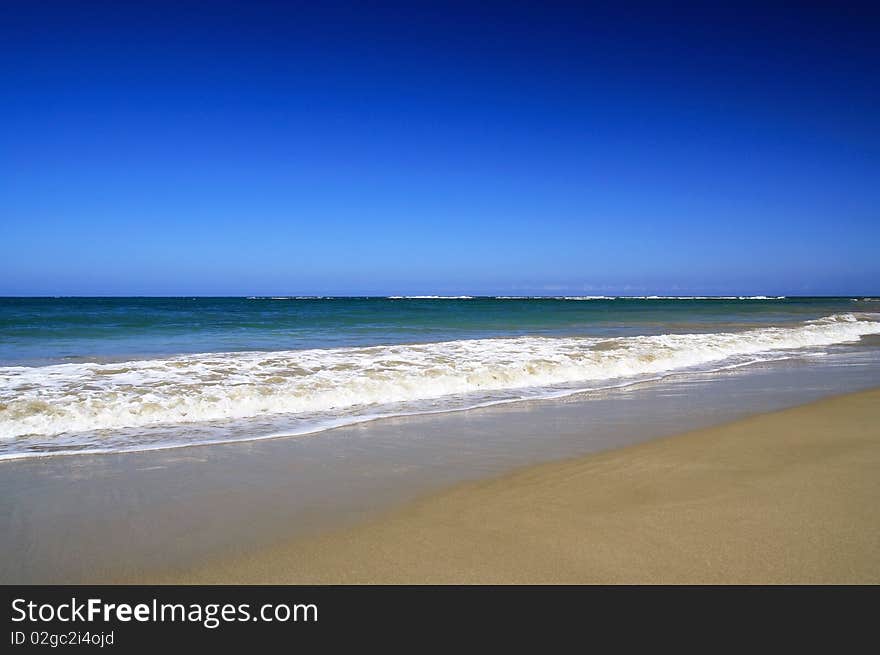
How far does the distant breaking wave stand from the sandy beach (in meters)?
3.51

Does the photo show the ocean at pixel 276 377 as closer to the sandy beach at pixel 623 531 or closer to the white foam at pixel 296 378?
the white foam at pixel 296 378

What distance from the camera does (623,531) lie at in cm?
349

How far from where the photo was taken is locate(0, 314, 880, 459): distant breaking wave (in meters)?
6.88

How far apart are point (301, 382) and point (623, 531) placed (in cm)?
660
